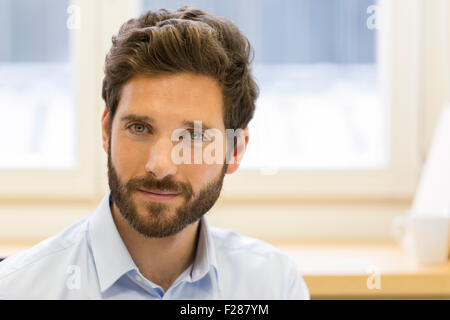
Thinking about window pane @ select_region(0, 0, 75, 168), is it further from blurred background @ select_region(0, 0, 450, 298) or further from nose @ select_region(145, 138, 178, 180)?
nose @ select_region(145, 138, 178, 180)

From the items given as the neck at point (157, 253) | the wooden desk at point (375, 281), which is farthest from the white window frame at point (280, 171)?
the neck at point (157, 253)

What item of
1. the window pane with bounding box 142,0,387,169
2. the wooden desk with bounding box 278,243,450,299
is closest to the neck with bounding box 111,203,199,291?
the wooden desk with bounding box 278,243,450,299

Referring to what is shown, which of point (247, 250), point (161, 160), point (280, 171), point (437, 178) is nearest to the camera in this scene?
point (161, 160)

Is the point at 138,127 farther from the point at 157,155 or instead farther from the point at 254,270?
the point at 254,270

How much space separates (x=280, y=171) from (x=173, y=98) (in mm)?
656

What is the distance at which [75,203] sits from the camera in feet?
4.49


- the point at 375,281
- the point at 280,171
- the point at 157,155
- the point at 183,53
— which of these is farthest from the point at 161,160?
the point at 280,171

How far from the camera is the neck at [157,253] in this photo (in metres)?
0.84

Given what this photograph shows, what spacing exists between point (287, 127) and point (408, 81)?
12.8 inches

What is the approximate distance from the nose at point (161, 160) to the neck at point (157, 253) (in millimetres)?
150

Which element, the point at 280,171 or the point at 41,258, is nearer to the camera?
the point at 41,258

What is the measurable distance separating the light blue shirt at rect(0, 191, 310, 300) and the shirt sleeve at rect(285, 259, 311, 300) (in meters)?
0.02

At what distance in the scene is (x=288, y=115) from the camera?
4.78ft

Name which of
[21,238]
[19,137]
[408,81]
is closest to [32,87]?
[19,137]
